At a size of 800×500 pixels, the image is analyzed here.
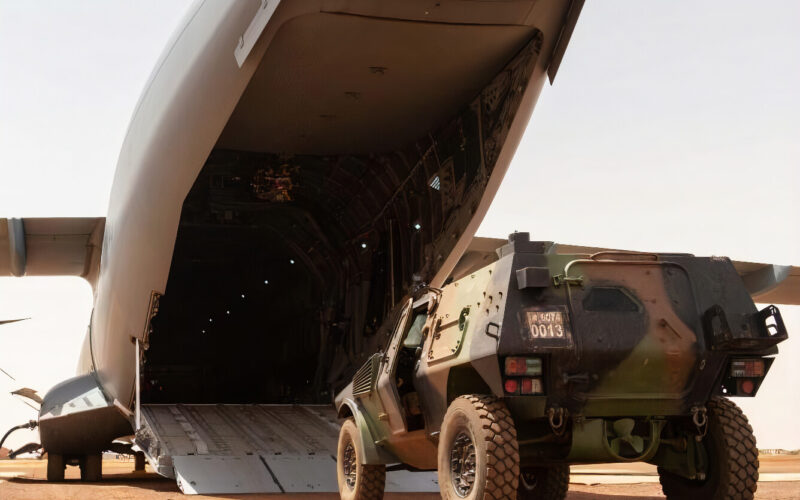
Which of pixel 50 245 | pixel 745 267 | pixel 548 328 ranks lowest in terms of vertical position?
pixel 548 328

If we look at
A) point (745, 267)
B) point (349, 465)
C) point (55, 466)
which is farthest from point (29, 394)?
point (745, 267)

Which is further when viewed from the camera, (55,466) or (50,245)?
(50,245)

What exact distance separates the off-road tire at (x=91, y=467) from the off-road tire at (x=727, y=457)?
11.4 metres

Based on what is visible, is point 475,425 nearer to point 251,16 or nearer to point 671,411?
point 671,411

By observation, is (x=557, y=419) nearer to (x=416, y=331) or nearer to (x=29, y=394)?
(x=416, y=331)

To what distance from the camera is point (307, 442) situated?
1267 cm

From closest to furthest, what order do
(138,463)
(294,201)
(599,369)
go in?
1. (599,369)
2. (294,201)
3. (138,463)

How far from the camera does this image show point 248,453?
1202 cm

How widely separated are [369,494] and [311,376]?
30.2 feet

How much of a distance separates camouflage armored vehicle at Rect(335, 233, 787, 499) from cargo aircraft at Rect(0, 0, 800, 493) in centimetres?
418

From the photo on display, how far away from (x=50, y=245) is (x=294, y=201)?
176 inches

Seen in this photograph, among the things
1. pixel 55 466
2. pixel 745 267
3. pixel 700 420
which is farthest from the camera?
pixel 745 267

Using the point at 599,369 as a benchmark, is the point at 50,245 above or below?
above

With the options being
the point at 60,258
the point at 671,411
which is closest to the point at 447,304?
the point at 671,411
